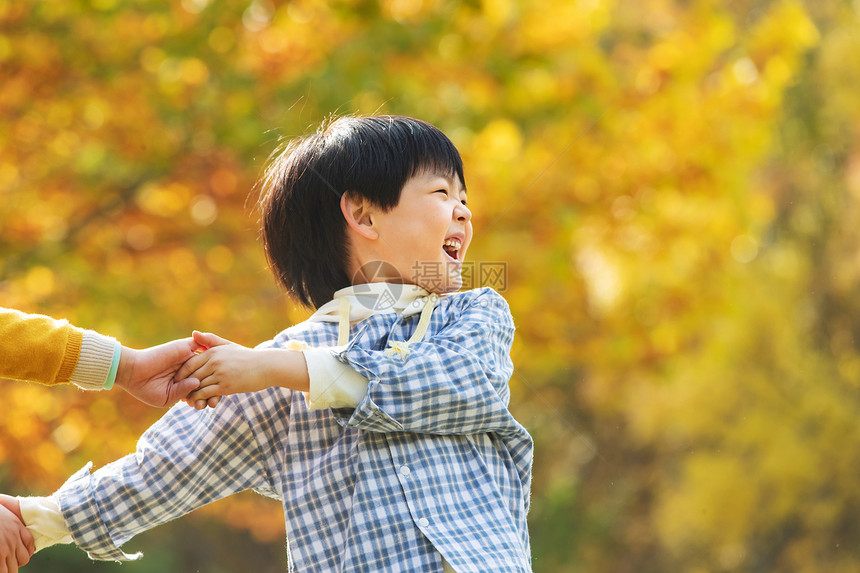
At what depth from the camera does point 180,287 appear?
4.67 m

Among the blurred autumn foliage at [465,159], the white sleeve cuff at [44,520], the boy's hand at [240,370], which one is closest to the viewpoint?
the boy's hand at [240,370]

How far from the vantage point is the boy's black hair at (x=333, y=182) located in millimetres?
1637

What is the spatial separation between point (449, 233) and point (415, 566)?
57 centimetres

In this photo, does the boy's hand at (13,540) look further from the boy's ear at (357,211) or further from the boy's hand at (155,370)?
the boy's ear at (357,211)

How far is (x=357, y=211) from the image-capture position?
1655mm

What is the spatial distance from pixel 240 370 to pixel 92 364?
268mm

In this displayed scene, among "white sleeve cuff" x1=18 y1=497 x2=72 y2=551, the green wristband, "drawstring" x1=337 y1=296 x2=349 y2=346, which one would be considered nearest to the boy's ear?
"drawstring" x1=337 y1=296 x2=349 y2=346

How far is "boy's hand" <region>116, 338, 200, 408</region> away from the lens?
57.9 inches

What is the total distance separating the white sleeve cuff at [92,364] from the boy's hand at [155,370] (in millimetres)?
29

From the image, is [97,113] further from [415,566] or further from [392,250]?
[415,566]

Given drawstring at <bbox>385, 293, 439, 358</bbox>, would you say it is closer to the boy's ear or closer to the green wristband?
the boy's ear

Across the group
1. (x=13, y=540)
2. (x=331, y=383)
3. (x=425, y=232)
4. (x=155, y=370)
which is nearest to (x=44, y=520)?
(x=13, y=540)

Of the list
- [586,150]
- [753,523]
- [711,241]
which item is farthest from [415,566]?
[753,523]

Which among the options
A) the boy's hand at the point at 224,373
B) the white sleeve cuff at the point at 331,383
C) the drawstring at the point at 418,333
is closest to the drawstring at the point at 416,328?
the drawstring at the point at 418,333
